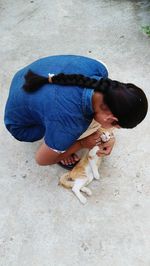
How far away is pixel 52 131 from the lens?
1.81m

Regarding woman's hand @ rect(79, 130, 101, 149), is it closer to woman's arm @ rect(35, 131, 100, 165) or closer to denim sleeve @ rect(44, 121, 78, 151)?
woman's arm @ rect(35, 131, 100, 165)

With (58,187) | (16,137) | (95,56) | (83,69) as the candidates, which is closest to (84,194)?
(58,187)

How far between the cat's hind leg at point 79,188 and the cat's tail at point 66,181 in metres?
0.02

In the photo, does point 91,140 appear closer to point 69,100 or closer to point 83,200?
point 83,200

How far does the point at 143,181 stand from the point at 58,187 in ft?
1.29

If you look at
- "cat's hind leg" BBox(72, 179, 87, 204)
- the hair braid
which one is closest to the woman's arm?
"cat's hind leg" BBox(72, 179, 87, 204)

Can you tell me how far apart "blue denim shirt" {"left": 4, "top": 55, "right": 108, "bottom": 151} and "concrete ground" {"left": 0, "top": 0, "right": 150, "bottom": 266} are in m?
0.35

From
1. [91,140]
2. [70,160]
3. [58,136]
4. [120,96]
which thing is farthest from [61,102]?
[70,160]

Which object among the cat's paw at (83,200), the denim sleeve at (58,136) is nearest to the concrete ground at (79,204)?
the cat's paw at (83,200)

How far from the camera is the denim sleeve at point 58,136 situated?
1.79 meters

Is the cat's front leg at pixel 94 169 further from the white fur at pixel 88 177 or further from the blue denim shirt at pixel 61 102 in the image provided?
the blue denim shirt at pixel 61 102

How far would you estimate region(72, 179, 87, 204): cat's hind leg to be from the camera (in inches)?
81.4

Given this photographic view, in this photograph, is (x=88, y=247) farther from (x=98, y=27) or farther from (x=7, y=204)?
(x=98, y=27)

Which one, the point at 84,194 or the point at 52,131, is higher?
the point at 52,131
